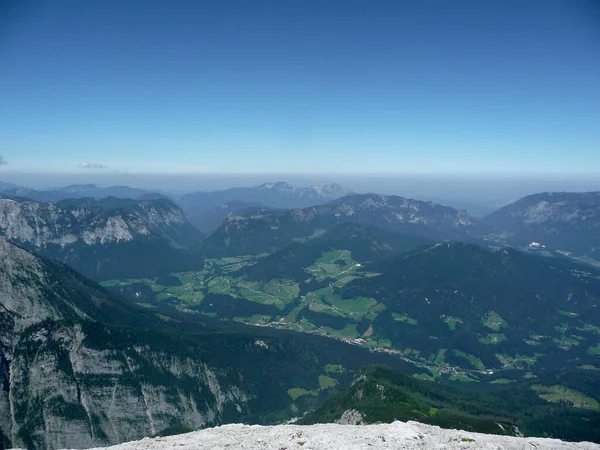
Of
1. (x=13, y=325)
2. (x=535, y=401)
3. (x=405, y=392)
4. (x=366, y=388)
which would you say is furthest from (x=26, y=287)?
(x=535, y=401)

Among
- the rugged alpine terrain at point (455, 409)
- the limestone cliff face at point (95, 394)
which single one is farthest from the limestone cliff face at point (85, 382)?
the rugged alpine terrain at point (455, 409)

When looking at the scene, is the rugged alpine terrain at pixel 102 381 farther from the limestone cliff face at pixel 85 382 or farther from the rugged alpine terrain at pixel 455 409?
the rugged alpine terrain at pixel 455 409

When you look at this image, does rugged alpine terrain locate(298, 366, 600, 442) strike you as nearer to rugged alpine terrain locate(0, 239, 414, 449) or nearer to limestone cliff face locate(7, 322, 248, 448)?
rugged alpine terrain locate(0, 239, 414, 449)

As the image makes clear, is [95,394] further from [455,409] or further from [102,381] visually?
[455,409]

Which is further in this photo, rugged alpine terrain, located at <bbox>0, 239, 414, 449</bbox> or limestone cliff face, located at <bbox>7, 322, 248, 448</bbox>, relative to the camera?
rugged alpine terrain, located at <bbox>0, 239, 414, 449</bbox>

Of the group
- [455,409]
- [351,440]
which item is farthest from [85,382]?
[455,409]

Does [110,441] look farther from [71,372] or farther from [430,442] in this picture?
[430,442]

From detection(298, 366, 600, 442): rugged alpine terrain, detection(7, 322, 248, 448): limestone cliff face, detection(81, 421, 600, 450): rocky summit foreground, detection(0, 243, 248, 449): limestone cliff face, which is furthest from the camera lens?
detection(0, 243, 248, 449): limestone cliff face

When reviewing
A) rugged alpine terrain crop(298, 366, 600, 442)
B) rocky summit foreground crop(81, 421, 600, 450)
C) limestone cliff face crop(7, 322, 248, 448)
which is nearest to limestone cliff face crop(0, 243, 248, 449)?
limestone cliff face crop(7, 322, 248, 448)
